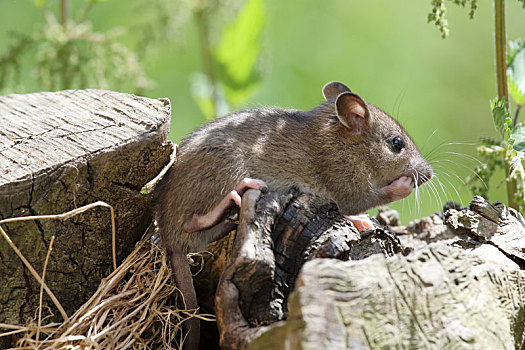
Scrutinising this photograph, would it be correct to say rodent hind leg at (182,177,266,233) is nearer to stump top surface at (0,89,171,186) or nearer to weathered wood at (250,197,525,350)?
stump top surface at (0,89,171,186)

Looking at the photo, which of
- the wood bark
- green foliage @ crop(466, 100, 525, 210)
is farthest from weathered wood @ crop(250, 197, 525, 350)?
green foliage @ crop(466, 100, 525, 210)

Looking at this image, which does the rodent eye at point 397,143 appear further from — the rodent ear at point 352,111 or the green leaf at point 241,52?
the green leaf at point 241,52

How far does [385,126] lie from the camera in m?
3.55

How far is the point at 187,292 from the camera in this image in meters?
2.75

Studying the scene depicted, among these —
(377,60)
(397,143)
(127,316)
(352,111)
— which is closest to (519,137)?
(397,143)

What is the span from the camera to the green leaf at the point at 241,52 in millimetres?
4414

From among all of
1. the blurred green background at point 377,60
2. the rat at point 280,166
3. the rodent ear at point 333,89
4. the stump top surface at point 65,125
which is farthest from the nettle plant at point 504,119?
the blurred green background at point 377,60

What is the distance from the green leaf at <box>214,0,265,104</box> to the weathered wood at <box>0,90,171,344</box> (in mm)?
1695

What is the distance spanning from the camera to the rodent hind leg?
108 inches

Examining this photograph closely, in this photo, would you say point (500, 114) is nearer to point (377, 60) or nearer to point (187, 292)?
point (187, 292)

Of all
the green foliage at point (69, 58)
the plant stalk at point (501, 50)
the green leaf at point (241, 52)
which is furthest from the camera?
the green leaf at point (241, 52)

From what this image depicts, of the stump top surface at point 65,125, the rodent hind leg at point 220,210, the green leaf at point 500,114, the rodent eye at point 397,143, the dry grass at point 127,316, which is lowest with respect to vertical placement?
the dry grass at point 127,316

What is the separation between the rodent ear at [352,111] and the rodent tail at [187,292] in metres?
1.18

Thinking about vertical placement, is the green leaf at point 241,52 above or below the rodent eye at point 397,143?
above
